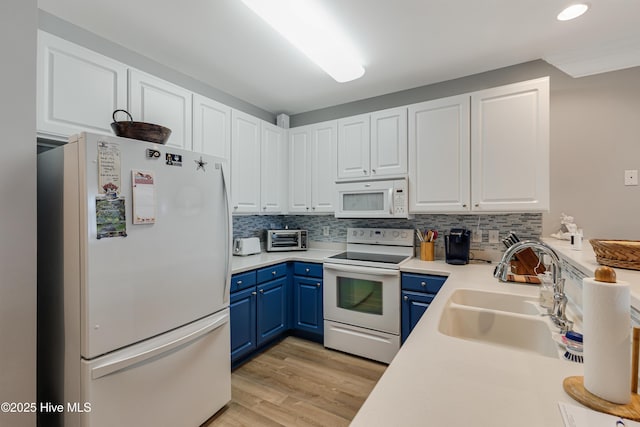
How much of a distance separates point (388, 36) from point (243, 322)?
8.06ft

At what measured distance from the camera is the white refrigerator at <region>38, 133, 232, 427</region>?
4.04 ft

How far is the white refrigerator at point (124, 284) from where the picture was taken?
1232 mm

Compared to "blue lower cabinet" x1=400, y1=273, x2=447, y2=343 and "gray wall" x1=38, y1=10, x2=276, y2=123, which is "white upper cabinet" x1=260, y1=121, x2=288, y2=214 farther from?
"blue lower cabinet" x1=400, y1=273, x2=447, y2=343

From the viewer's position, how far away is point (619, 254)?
1.12 meters

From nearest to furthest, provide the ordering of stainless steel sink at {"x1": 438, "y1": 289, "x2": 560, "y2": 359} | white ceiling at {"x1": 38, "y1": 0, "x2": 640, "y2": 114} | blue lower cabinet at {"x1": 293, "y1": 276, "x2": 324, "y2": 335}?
stainless steel sink at {"x1": 438, "y1": 289, "x2": 560, "y2": 359} < white ceiling at {"x1": 38, "y1": 0, "x2": 640, "y2": 114} < blue lower cabinet at {"x1": 293, "y1": 276, "x2": 324, "y2": 335}

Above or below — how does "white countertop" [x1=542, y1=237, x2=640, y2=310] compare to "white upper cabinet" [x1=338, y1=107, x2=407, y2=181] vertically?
below

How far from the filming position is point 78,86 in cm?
162

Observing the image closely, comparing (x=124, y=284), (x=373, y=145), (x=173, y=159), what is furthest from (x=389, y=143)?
(x=124, y=284)

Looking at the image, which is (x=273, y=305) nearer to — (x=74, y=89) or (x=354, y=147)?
(x=354, y=147)

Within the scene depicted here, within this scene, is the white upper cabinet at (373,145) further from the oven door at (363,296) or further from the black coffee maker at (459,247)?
the oven door at (363,296)

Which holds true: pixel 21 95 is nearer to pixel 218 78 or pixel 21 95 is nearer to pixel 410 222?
pixel 218 78

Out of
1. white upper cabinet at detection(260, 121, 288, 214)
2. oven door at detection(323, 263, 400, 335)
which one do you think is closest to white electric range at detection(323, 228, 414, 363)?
oven door at detection(323, 263, 400, 335)

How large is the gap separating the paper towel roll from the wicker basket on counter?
0.75m

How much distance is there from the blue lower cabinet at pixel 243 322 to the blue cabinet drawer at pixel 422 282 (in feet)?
4.24
